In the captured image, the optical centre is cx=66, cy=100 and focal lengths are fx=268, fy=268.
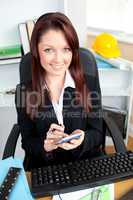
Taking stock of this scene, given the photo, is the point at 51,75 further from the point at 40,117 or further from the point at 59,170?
the point at 59,170

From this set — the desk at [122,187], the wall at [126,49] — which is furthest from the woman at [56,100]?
the wall at [126,49]

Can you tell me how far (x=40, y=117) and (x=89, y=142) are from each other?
0.26 meters

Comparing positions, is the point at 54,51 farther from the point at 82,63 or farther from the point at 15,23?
the point at 15,23

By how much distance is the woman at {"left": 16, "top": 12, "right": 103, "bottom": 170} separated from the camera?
41.7 inches

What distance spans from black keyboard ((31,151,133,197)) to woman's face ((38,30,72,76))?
404 millimetres

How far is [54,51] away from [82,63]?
22 centimetres

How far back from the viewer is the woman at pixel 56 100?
1.06 metres

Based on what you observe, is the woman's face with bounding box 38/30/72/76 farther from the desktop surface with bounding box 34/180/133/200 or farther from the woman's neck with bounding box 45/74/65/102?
the desktop surface with bounding box 34/180/133/200

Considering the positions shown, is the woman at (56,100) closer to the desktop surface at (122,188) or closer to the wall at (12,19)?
the desktop surface at (122,188)

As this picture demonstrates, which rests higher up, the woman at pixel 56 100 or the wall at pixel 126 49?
the wall at pixel 126 49

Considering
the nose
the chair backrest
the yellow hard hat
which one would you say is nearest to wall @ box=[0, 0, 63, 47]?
the yellow hard hat

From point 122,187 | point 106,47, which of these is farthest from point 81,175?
A: point 106,47

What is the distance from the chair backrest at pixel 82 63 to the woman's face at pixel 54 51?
0.13 m

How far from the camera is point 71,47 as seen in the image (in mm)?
1083
